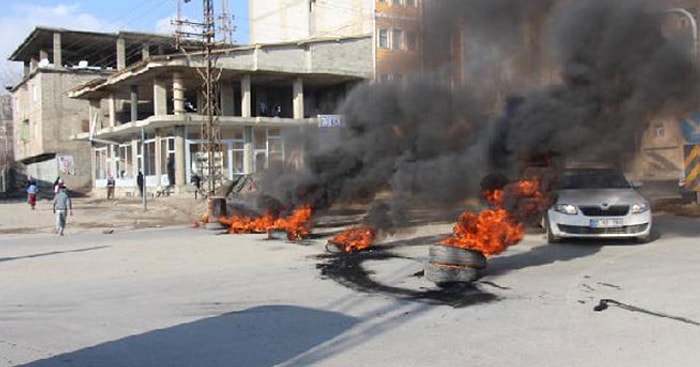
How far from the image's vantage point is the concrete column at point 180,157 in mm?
37647

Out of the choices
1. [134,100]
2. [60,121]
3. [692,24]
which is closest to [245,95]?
[134,100]

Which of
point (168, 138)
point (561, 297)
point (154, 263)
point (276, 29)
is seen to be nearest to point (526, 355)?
point (561, 297)

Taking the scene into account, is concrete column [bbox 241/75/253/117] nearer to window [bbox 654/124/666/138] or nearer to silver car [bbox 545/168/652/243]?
silver car [bbox 545/168/652/243]

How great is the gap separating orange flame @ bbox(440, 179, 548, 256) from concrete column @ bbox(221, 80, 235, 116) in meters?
32.4

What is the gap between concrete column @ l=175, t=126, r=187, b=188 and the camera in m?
37.6

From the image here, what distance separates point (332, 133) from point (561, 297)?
6.48 metres

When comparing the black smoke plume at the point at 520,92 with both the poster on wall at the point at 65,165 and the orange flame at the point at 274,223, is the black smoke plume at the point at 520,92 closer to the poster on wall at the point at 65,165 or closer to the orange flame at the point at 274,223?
the orange flame at the point at 274,223

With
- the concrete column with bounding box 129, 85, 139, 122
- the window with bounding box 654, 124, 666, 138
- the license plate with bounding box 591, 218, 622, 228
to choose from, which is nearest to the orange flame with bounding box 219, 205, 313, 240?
the license plate with bounding box 591, 218, 622, 228

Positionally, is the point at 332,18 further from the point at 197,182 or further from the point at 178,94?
the point at 197,182

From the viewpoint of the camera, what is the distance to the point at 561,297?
7.71 meters

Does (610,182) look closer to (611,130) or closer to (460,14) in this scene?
(611,130)

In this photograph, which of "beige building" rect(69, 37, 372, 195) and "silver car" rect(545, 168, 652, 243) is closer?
"silver car" rect(545, 168, 652, 243)

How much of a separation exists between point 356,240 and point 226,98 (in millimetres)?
30524

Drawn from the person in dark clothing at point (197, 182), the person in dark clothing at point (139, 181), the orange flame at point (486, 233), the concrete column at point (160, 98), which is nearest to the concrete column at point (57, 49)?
the person in dark clothing at point (139, 181)
